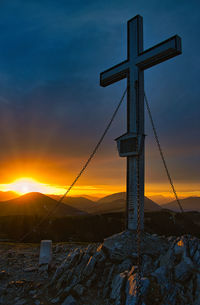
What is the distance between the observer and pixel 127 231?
34.7 feet

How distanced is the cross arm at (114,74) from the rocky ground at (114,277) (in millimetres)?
8080

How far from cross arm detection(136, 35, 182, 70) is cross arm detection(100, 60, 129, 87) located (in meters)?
0.84

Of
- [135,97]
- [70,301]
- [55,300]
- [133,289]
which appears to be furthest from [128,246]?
[135,97]

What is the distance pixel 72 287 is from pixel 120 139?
6735 mm

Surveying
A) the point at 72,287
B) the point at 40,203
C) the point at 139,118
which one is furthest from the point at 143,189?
the point at 40,203

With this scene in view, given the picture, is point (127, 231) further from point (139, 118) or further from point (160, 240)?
point (139, 118)

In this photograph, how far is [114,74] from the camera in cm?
1242

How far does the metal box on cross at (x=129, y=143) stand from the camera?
10.7 meters

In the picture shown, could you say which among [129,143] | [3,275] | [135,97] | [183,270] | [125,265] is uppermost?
[135,97]

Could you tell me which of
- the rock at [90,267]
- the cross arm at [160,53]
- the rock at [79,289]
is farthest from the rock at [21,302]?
the cross arm at [160,53]

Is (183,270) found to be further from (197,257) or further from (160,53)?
(160,53)

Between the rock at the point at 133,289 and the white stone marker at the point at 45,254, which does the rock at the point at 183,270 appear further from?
the white stone marker at the point at 45,254

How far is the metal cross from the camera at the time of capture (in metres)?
10.6

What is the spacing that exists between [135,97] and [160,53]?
226 centimetres
